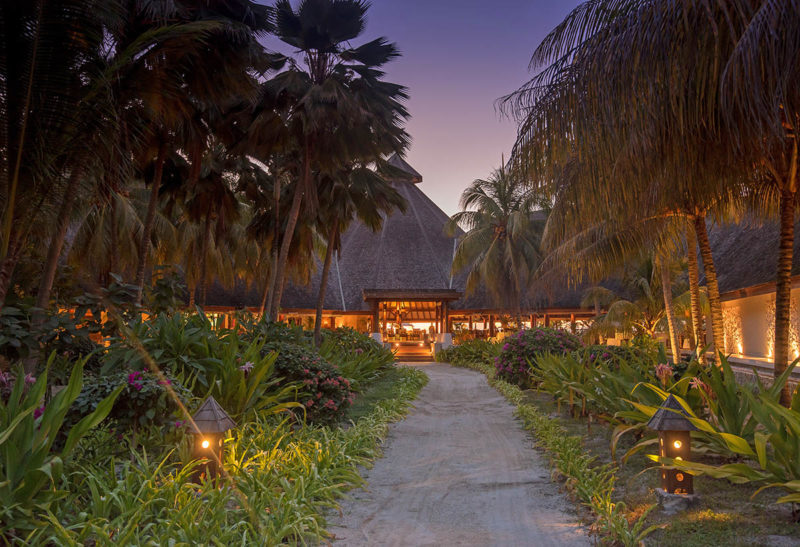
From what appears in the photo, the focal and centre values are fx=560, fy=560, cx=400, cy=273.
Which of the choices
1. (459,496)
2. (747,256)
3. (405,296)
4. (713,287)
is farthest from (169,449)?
(405,296)

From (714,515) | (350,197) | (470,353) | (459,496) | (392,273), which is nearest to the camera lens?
(714,515)

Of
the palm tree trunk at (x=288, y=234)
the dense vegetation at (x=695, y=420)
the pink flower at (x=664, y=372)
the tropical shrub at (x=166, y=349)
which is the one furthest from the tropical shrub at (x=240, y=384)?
the palm tree trunk at (x=288, y=234)

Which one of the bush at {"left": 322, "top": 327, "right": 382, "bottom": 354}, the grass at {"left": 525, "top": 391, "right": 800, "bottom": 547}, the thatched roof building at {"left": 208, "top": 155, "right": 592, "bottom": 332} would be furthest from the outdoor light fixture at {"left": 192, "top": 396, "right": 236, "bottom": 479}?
the thatched roof building at {"left": 208, "top": 155, "right": 592, "bottom": 332}

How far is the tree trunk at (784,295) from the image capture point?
599 centimetres

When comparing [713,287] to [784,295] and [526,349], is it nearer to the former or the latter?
[784,295]

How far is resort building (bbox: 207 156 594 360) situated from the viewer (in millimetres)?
27234

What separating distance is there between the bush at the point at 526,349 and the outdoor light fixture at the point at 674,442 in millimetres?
8764

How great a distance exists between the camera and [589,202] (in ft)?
22.1

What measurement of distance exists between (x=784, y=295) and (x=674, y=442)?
9.50 ft

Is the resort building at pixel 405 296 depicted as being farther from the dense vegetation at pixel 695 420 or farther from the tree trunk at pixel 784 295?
the tree trunk at pixel 784 295

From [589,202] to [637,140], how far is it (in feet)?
4.29

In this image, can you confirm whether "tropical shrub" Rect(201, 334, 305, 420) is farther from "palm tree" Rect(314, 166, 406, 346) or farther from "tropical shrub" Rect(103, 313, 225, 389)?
"palm tree" Rect(314, 166, 406, 346)

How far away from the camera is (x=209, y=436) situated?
4293 mm

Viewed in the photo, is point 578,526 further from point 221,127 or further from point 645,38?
point 221,127
